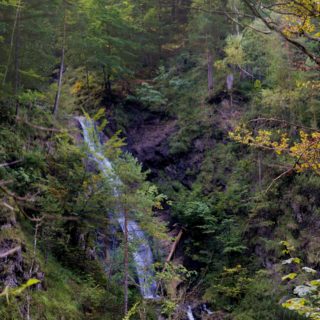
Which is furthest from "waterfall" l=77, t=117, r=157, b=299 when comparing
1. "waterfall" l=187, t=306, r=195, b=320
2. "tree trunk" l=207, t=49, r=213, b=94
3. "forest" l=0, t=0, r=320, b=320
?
"tree trunk" l=207, t=49, r=213, b=94

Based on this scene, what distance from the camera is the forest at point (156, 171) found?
980 centimetres

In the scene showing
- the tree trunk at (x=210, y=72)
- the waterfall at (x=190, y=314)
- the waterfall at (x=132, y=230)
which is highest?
the tree trunk at (x=210, y=72)

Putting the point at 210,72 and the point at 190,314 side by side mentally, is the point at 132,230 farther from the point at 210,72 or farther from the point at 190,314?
the point at 210,72

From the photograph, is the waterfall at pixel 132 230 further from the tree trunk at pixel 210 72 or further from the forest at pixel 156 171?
the tree trunk at pixel 210 72

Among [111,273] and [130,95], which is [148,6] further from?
[111,273]

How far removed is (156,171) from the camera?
Answer: 61.4 ft

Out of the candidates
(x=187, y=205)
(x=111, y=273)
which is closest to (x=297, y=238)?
(x=187, y=205)

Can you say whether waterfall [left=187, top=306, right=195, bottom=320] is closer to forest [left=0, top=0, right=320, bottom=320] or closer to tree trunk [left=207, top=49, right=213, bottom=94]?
forest [left=0, top=0, right=320, bottom=320]

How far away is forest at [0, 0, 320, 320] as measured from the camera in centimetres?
980

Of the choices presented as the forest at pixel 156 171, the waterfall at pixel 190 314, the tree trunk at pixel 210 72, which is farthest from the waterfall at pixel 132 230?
the tree trunk at pixel 210 72

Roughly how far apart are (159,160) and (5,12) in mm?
9523

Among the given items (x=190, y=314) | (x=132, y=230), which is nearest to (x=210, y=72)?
(x=132, y=230)

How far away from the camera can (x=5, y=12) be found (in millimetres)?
12609

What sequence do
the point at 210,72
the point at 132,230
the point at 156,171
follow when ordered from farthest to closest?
the point at 210,72 < the point at 156,171 < the point at 132,230
